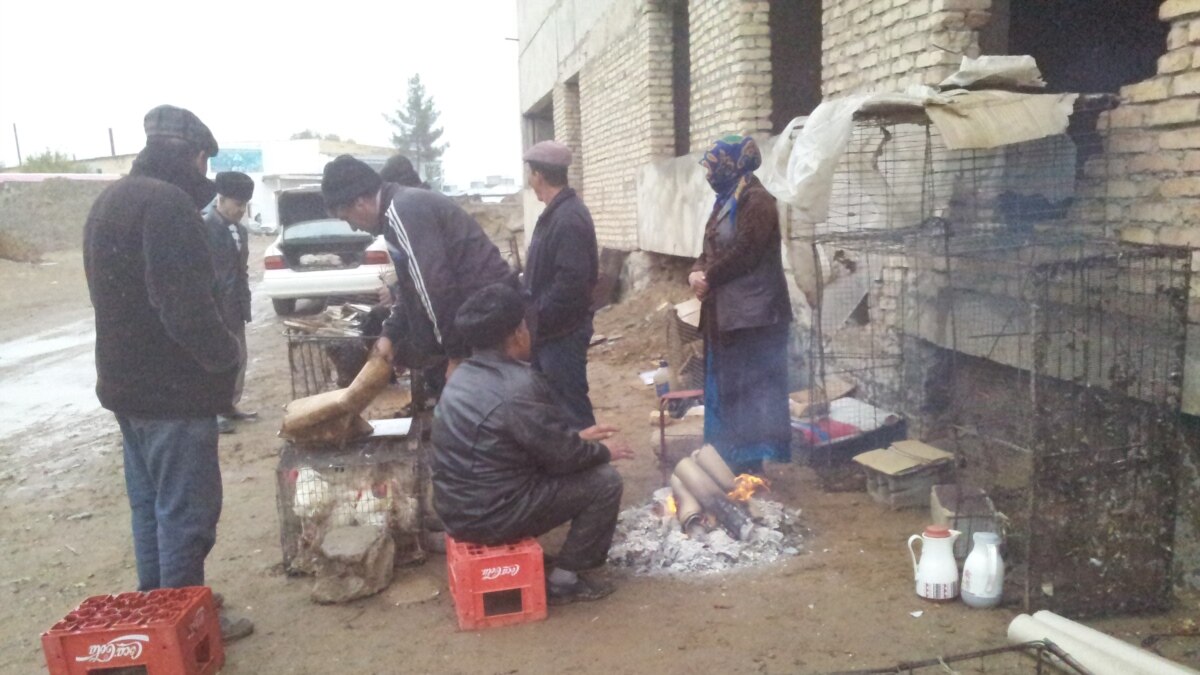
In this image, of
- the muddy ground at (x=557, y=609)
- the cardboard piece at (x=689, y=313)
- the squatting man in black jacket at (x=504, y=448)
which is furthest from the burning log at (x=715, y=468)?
the cardboard piece at (x=689, y=313)

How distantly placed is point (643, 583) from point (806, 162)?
6.96 feet

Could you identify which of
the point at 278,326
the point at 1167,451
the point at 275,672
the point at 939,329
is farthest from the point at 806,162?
the point at 278,326

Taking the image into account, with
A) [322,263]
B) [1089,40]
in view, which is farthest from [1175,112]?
[322,263]

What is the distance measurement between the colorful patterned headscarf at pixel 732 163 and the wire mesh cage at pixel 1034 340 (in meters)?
0.55

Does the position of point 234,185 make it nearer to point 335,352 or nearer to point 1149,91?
point 335,352

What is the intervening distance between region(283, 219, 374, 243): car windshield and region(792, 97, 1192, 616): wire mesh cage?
8.50 meters

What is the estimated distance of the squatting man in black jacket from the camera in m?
3.68

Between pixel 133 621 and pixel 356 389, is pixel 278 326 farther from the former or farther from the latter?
pixel 133 621

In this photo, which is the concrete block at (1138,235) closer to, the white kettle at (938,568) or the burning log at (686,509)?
the white kettle at (938,568)

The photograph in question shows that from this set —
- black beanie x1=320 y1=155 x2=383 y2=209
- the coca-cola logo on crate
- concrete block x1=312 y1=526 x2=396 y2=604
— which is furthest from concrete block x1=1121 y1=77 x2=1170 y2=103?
the coca-cola logo on crate

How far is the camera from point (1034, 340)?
3430 mm

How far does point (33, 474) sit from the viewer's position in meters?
6.59

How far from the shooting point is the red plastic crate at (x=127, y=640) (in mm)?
3121

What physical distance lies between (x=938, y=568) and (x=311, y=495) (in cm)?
288
